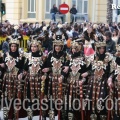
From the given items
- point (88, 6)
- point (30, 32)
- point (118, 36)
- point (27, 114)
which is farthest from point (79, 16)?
point (27, 114)

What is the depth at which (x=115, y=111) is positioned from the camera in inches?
411

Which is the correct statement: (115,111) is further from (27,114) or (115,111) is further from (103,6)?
(103,6)

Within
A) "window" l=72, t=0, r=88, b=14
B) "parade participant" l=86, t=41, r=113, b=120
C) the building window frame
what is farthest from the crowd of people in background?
"parade participant" l=86, t=41, r=113, b=120

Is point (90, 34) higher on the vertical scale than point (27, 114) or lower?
higher

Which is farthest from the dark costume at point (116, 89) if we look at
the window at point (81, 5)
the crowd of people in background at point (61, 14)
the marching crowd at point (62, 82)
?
the window at point (81, 5)

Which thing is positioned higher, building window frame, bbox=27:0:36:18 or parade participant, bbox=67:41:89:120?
building window frame, bbox=27:0:36:18

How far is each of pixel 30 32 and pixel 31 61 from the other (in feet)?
43.6

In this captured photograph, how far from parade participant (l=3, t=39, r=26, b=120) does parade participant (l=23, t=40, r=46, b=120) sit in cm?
15

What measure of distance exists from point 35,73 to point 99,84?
1387mm

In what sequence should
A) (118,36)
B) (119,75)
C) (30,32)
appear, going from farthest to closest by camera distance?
(30,32) < (118,36) < (119,75)

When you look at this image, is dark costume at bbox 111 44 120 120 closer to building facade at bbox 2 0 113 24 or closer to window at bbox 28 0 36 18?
building facade at bbox 2 0 113 24

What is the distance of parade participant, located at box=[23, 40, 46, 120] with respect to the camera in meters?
11.1

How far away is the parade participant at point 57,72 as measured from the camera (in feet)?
35.7

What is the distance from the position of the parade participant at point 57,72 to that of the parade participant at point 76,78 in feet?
0.47
